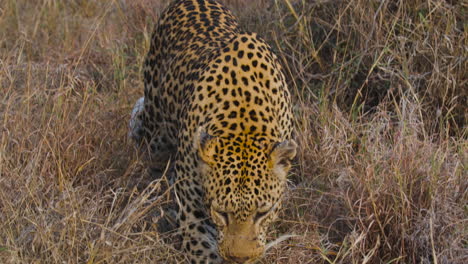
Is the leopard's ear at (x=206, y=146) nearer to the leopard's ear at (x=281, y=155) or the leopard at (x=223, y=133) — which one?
the leopard at (x=223, y=133)

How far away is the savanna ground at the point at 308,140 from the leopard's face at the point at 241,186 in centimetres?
42

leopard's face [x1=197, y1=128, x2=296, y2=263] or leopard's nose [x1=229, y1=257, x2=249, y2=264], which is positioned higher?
leopard's face [x1=197, y1=128, x2=296, y2=263]

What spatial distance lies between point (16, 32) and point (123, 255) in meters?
3.95

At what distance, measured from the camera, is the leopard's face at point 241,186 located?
409 centimetres

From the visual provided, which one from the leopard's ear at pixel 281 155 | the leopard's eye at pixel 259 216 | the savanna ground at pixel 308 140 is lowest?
the savanna ground at pixel 308 140

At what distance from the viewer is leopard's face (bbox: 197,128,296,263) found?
4094 mm

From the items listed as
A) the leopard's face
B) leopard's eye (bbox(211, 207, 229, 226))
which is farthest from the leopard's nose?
leopard's eye (bbox(211, 207, 229, 226))

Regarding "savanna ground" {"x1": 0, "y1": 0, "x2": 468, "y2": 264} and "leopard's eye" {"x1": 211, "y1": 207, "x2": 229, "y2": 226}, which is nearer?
"leopard's eye" {"x1": 211, "y1": 207, "x2": 229, "y2": 226}

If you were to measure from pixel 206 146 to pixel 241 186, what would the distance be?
0.91 feet

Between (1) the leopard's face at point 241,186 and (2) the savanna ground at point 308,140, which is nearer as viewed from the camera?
(1) the leopard's face at point 241,186

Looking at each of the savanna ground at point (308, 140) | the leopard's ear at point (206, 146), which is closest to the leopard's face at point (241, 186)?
the leopard's ear at point (206, 146)

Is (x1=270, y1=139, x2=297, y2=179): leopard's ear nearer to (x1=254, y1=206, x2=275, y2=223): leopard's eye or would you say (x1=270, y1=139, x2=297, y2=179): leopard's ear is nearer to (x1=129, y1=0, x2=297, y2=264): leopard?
(x1=129, y1=0, x2=297, y2=264): leopard

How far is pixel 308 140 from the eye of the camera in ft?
18.9

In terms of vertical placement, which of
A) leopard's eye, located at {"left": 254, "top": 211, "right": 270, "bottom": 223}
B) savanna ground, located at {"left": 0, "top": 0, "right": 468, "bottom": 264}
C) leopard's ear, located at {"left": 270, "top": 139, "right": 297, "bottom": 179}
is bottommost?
savanna ground, located at {"left": 0, "top": 0, "right": 468, "bottom": 264}
